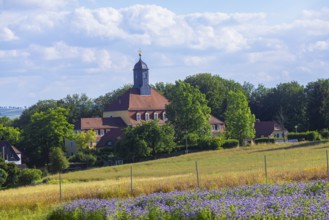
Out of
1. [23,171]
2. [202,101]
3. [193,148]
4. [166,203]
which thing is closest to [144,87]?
[202,101]

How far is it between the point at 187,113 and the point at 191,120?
1.29 meters

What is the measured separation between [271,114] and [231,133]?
4017 centimetres

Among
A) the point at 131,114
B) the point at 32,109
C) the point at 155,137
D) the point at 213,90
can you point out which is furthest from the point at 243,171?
the point at 32,109

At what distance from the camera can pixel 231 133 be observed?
318 feet

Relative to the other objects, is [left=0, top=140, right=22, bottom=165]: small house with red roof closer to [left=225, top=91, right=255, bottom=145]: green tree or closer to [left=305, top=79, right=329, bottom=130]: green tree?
[left=225, top=91, right=255, bottom=145]: green tree

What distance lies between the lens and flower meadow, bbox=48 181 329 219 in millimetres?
15273

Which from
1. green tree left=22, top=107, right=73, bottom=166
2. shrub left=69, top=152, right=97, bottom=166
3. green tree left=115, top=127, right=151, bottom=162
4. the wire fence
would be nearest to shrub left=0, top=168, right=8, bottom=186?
the wire fence

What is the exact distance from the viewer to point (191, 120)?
310ft

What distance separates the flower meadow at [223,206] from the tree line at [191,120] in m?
63.8

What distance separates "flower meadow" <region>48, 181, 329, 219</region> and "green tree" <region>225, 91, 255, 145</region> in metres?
74.3

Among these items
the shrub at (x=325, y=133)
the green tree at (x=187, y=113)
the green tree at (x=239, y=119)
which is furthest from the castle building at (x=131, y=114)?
the shrub at (x=325, y=133)

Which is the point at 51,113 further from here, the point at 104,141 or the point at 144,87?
the point at 144,87

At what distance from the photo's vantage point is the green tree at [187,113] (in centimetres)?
9425

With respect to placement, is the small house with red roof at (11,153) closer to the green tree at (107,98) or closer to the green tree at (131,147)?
the green tree at (131,147)
